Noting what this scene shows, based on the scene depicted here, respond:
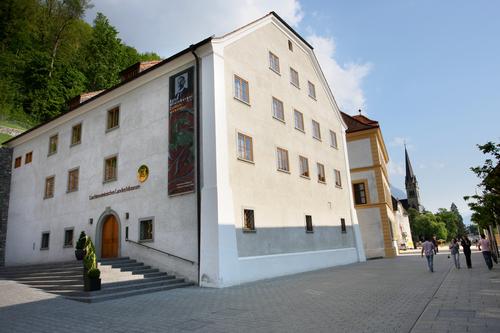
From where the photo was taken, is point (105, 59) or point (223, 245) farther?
point (105, 59)

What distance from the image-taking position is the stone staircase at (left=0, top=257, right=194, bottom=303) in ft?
40.8

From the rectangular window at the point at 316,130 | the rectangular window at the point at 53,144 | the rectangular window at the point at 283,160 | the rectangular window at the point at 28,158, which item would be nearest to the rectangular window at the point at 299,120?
the rectangular window at the point at 316,130

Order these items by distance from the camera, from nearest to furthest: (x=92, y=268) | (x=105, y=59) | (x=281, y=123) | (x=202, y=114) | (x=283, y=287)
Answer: (x=92, y=268), (x=283, y=287), (x=202, y=114), (x=281, y=123), (x=105, y=59)

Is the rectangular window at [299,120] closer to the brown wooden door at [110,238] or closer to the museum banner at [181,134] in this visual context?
the museum banner at [181,134]

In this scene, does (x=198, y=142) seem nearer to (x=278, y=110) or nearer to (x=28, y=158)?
(x=278, y=110)

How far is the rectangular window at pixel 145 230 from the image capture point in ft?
57.1

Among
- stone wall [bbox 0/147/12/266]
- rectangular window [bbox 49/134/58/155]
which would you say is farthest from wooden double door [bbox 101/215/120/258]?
stone wall [bbox 0/147/12/266]

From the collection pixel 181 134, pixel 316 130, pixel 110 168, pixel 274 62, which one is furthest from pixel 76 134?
pixel 316 130

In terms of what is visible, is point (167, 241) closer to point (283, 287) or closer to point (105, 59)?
point (283, 287)

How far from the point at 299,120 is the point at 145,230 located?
1223cm

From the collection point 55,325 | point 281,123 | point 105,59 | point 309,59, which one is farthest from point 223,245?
point 105,59

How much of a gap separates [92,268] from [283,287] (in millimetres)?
6905

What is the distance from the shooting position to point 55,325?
8352mm

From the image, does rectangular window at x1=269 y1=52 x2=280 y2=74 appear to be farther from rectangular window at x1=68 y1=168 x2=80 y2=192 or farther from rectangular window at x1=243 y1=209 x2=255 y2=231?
rectangular window at x1=68 y1=168 x2=80 y2=192
